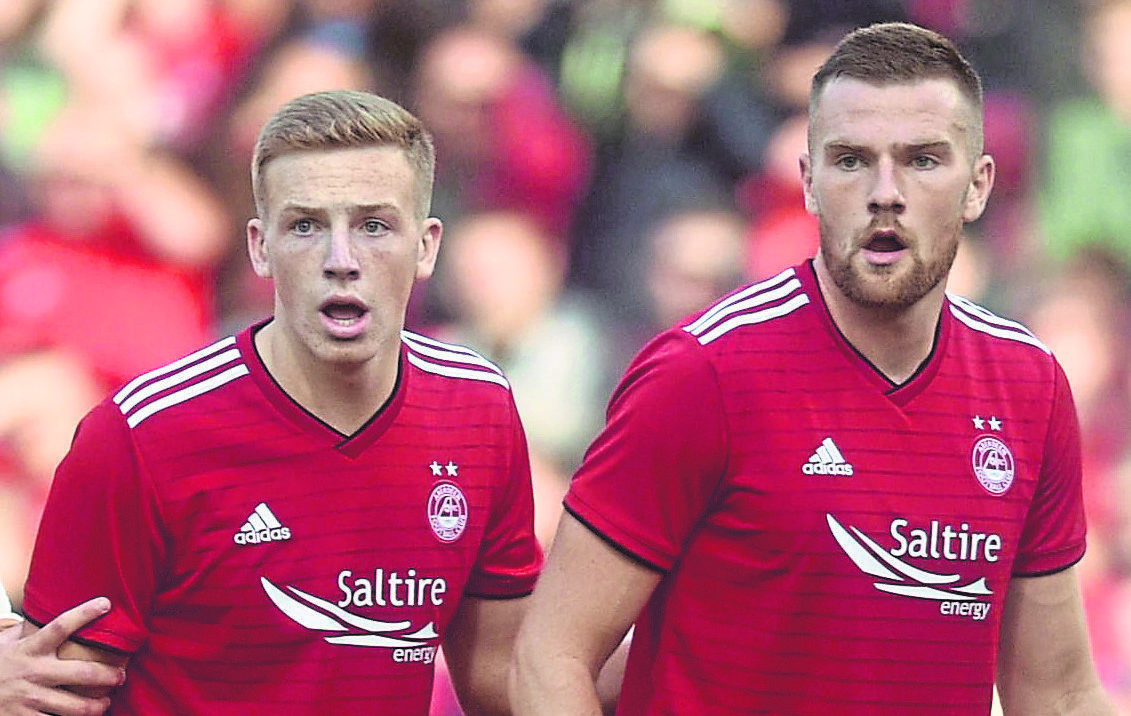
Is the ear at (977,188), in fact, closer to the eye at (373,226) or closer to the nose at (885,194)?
the nose at (885,194)

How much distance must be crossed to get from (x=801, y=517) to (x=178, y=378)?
957mm

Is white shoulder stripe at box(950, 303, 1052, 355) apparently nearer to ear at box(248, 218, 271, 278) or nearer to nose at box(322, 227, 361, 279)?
nose at box(322, 227, 361, 279)

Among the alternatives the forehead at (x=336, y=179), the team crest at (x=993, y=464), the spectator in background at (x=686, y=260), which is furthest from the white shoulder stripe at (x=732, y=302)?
the spectator in background at (x=686, y=260)

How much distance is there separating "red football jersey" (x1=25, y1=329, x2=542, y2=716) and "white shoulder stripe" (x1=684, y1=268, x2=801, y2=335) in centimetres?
48

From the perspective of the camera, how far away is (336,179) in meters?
2.94

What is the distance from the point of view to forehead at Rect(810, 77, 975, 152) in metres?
2.86

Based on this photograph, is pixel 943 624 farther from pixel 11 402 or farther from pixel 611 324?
pixel 11 402

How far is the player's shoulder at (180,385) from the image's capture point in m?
2.93

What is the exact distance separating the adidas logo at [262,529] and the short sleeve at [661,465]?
44cm

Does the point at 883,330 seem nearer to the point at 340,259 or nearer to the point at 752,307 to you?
the point at 752,307

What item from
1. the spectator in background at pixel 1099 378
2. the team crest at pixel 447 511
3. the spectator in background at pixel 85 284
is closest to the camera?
the team crest at pixel 447 511

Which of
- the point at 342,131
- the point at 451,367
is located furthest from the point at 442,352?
the point at 342,131

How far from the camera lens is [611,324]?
4.83m

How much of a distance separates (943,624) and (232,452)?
107 cm
